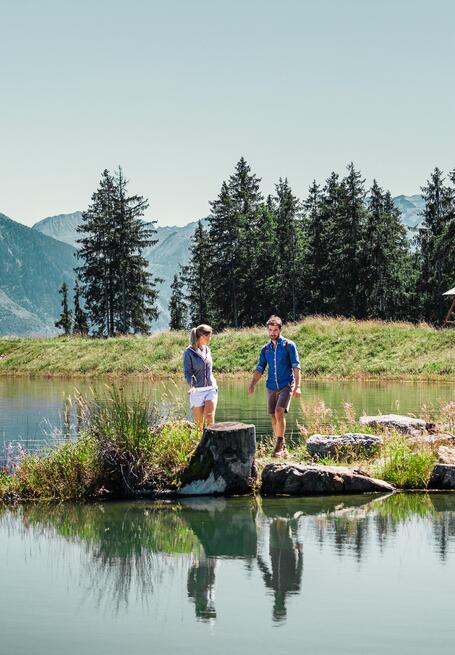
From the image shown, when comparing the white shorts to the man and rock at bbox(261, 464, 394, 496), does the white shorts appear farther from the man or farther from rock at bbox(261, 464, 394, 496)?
rock at bbox(261, 464, 394, 496)

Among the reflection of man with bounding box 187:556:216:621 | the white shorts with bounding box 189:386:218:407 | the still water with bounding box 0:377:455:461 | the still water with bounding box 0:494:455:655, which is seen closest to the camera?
the still water with bounding box 0:494:455:655

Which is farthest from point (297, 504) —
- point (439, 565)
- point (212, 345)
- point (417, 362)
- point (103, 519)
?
point (212, 345)

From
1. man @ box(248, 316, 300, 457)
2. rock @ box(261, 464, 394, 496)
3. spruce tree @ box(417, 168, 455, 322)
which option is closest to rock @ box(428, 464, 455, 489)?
rock @ box(261, 464, 394, 496)

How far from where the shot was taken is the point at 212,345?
5325 cm

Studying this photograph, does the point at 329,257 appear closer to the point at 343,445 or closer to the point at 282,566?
the point at 343,445

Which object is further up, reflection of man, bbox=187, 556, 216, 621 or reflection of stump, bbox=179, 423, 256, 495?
reflection of stump, bbox=179, 423, 256, 495

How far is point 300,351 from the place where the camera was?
48719 mm

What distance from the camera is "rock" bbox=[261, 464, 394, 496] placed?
11586 millimetres

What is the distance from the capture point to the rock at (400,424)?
48.0 ft

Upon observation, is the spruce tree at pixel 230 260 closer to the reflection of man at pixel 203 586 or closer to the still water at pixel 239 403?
the still water at pixel 239 403

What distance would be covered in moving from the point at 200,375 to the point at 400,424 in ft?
11.5

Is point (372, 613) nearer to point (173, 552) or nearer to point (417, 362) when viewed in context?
point (173, 552)

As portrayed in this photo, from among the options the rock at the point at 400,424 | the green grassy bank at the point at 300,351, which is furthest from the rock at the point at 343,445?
the green grassy bank at the point at 300,351

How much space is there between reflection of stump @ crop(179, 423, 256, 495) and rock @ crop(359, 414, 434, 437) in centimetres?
359
